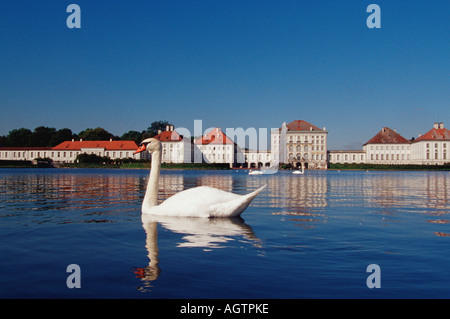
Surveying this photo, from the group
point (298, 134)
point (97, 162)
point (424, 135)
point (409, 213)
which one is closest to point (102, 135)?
point (97, 162)

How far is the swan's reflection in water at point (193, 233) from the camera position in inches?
215

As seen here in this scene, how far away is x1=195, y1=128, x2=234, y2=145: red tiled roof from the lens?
13782cm

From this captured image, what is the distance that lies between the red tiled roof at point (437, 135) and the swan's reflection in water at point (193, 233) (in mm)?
147112

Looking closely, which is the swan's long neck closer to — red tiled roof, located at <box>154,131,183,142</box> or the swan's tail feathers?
the swan's tail feathers

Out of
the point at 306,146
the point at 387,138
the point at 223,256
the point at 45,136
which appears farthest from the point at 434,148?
the point at 223,256

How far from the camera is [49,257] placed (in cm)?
612

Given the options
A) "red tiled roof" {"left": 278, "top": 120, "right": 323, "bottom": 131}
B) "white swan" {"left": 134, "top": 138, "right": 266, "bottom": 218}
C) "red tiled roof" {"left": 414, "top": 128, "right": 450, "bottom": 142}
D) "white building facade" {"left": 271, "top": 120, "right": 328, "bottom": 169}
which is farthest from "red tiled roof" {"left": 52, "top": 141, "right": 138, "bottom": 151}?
"white swan" {"left": 134, "top": 138, "right": 266, "bottom": 218}

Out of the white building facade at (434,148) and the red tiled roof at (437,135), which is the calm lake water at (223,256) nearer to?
the white building facade at (434,148)

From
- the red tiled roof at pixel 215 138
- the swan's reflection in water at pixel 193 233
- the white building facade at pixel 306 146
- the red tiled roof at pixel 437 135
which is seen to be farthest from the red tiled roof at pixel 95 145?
the swan's reflection in water at pixel 193 233

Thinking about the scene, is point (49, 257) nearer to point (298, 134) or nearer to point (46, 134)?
point (298, 134)

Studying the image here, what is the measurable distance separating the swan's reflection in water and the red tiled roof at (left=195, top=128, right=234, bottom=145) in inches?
5027

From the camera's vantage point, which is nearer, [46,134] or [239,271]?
[239,271]

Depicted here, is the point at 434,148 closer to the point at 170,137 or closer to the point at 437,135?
the point at 437,135
